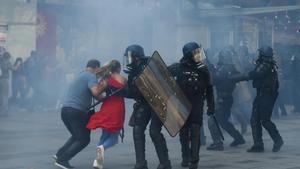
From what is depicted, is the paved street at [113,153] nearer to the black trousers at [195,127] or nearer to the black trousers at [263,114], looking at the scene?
the black trousers at [263,114]

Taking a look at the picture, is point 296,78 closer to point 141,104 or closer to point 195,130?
point 141,104

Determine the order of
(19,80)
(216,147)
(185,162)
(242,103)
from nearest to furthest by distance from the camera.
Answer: (185,162), (216,147), (242,103), (19,80)

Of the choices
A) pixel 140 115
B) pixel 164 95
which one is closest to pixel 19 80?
pixel 140 115

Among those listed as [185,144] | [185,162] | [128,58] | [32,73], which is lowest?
[185,162]

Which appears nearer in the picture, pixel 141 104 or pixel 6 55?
pixel 141 104

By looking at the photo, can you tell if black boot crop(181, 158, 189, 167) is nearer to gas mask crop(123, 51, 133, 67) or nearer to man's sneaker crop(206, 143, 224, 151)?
gas mask crop(123, 51, 133, 67)

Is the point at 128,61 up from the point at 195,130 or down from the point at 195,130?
up

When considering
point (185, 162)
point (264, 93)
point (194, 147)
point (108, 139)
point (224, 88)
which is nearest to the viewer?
point (194, 147)

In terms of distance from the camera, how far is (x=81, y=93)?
8445 mm

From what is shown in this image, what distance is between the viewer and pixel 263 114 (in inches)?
397

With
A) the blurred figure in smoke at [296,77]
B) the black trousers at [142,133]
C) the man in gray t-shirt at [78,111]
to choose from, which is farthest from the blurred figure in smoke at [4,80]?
the black trousers at [142,133]

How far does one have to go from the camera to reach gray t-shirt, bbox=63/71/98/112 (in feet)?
27.7

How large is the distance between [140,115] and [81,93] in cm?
79

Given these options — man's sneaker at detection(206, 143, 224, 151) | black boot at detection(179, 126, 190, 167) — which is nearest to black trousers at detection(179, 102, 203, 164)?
black boot at detection(179, 126, 190, 167)
